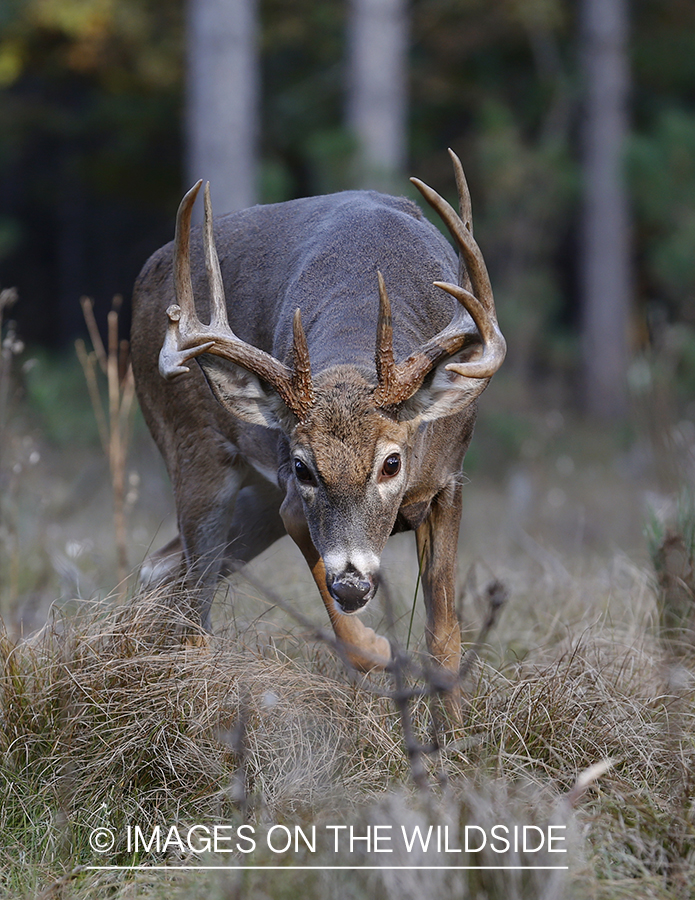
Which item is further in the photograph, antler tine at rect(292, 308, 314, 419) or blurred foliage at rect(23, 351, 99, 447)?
blurred foliage at rect(23, 351, 99, 447)

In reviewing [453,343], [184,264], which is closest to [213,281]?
[184,264]

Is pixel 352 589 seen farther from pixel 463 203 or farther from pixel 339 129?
pixel 339 129

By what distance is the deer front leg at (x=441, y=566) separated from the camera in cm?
408

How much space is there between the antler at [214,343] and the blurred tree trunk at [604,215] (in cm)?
1404

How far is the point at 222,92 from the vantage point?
40.1 feet

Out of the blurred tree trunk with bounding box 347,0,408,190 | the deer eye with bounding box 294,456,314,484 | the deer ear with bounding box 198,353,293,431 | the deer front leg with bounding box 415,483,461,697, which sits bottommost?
the blurred tree trunk with bounding box 347,0,408,190

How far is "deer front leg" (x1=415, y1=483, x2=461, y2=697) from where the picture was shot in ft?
13.4

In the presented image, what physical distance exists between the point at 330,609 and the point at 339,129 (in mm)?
11485

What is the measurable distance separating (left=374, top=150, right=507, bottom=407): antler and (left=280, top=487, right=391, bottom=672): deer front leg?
57 centimetres

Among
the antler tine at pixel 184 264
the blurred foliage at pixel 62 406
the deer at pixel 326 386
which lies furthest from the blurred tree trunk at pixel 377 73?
the antler tine at pixel 184 264

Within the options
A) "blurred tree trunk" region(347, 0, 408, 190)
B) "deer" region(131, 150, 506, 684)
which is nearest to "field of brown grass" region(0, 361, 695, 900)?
"deer" region(131, 150, 506, 684)

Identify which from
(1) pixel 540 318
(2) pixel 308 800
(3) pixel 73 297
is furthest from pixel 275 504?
(3) pixel 73 297

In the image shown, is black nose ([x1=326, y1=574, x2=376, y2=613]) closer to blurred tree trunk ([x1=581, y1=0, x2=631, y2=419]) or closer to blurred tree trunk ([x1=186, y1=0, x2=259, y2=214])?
blurred tree trunk ([x1=186, y1=0, x2=259, y2=214])

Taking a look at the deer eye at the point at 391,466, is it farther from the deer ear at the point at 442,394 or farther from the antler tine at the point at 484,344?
the antler tine at the point at 484,344
